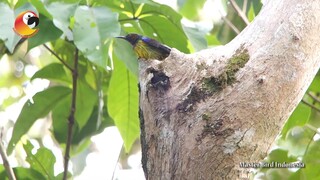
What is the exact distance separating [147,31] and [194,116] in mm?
596

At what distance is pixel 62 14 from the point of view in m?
Answer: 1.40

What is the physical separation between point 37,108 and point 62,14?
511 millimetres

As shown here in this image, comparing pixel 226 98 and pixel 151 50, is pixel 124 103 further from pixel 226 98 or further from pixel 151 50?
pixel 226 98

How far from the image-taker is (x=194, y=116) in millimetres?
1108

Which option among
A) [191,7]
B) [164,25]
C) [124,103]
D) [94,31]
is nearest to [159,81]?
[94,31]

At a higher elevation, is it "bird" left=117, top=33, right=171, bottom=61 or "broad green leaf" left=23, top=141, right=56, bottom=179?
"bird" left=117, top=33, right=171, bottom=61

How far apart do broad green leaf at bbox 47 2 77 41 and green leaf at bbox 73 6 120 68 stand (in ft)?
0.05

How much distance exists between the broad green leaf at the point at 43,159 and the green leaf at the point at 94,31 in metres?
0.40

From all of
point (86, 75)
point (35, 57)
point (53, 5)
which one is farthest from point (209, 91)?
point (35, 57)

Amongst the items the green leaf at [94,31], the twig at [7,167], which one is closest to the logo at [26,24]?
the green leaf at [94,31]

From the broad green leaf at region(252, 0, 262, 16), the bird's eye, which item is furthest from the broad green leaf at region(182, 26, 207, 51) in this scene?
the bird's eye

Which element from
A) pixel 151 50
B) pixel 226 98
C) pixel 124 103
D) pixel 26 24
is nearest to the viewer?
pixel 226 98

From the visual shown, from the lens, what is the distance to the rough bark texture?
42.8 inches

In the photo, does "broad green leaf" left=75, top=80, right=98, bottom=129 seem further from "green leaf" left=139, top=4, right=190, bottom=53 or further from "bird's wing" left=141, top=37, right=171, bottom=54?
"bird's wing" left=141, top=37, right=171, bottom=54
